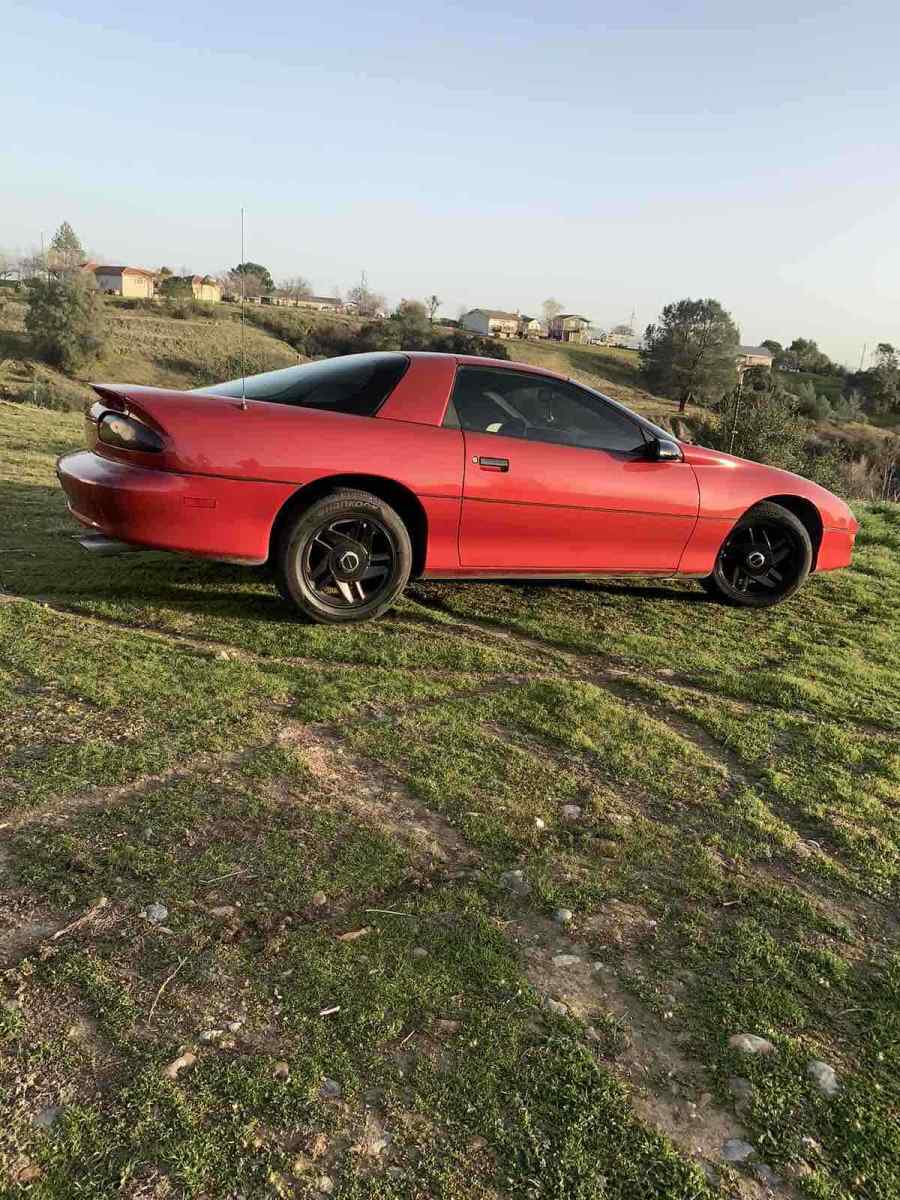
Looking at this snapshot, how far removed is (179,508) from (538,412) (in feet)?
7.16

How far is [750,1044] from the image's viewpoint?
→ 1.83 m

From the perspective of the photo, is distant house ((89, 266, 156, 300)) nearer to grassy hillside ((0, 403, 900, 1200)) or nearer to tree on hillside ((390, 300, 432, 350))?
tree on hillside ((390, 300, 432, 350))

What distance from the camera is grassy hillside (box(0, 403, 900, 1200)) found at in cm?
153

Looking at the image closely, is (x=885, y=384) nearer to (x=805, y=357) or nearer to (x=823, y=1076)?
(x=805, y=357)

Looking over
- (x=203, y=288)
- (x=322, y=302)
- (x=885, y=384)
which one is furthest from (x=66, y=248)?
(x=885, y=384)

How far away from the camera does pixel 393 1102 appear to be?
1.60m

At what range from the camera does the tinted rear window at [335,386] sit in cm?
430

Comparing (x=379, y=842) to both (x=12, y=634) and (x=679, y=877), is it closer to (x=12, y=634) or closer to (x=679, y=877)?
(x=679, y=877)

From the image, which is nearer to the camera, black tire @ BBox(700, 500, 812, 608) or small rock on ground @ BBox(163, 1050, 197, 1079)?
small rock on ground @ BBox(163, 1050, 197, 1079)

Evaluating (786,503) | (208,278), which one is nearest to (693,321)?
(208,278)

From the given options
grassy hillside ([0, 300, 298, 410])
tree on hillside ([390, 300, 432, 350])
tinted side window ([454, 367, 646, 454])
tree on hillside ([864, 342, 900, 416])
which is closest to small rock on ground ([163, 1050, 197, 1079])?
tinted side window ([454, 367, 646, 454])

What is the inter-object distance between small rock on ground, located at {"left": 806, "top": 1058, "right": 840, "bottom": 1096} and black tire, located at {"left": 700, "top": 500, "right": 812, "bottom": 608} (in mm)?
3940

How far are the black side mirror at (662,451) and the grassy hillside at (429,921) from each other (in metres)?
1.55

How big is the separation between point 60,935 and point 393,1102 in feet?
3.13
